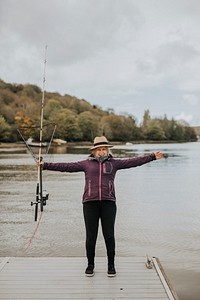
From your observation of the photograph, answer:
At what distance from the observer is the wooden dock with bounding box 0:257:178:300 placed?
179 inches

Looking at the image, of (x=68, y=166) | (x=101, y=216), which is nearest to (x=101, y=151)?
(x=68, y=166)

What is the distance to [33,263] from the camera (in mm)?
5754

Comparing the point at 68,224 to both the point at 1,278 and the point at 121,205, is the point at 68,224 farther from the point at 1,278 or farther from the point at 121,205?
the point at 1,278

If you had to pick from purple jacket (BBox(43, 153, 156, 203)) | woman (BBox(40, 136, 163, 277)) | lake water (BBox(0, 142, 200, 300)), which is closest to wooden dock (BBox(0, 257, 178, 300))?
woman (BBox(40, 136, 163, 277))

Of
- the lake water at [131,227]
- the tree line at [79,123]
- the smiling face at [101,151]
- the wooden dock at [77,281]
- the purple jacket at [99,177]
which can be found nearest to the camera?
the wooden dock at [77,281]

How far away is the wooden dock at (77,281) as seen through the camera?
4.56 meters

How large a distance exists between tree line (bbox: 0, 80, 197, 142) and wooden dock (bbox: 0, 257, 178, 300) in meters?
79.6

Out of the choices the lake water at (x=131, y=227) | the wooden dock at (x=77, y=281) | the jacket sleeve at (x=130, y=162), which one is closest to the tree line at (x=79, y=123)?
the lake water at (x=131, y=227)

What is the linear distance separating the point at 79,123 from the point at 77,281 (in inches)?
4540

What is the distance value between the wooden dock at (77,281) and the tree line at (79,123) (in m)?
79.6

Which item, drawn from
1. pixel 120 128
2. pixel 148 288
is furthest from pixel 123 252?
pixel 120 128

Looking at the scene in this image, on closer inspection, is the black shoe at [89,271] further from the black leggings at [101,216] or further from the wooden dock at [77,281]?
the black leggings at [101,216]

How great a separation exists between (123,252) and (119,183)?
12.1 m

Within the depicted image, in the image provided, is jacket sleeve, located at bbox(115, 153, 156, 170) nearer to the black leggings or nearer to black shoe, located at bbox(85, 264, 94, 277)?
the black leggings
